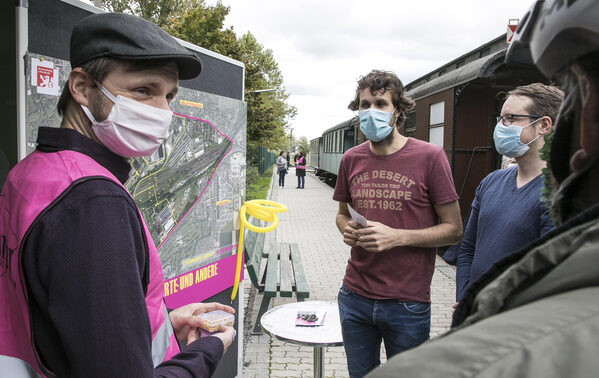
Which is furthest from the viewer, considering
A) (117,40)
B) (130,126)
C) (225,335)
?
(225,335)

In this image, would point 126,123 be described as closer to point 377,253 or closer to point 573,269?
point 573,269

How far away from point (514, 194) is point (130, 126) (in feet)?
6.59

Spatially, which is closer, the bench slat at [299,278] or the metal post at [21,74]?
the metal post at [21,74]

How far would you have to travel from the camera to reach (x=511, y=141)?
8.94 ft

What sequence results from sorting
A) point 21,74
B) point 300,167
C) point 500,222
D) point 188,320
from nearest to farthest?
point 188,320, point 21,74, point 500,222, point 300,167

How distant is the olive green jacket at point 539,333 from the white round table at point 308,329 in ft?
7.37

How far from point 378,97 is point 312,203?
16.0m

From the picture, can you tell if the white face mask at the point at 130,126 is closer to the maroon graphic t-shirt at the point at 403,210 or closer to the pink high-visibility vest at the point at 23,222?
the pink high-visibility vest at the point at 23,222

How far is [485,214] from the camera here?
2551 millimetres

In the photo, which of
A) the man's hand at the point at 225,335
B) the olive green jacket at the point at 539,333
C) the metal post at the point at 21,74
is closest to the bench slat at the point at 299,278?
the man's hand at the point at 225,335

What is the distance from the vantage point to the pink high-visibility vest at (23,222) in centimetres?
107

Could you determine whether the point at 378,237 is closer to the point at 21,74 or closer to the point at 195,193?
the point at 195,193

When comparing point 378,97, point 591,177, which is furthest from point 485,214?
point 591,177

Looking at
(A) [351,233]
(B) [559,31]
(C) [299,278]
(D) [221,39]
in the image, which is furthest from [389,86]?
(D) [221,39]
